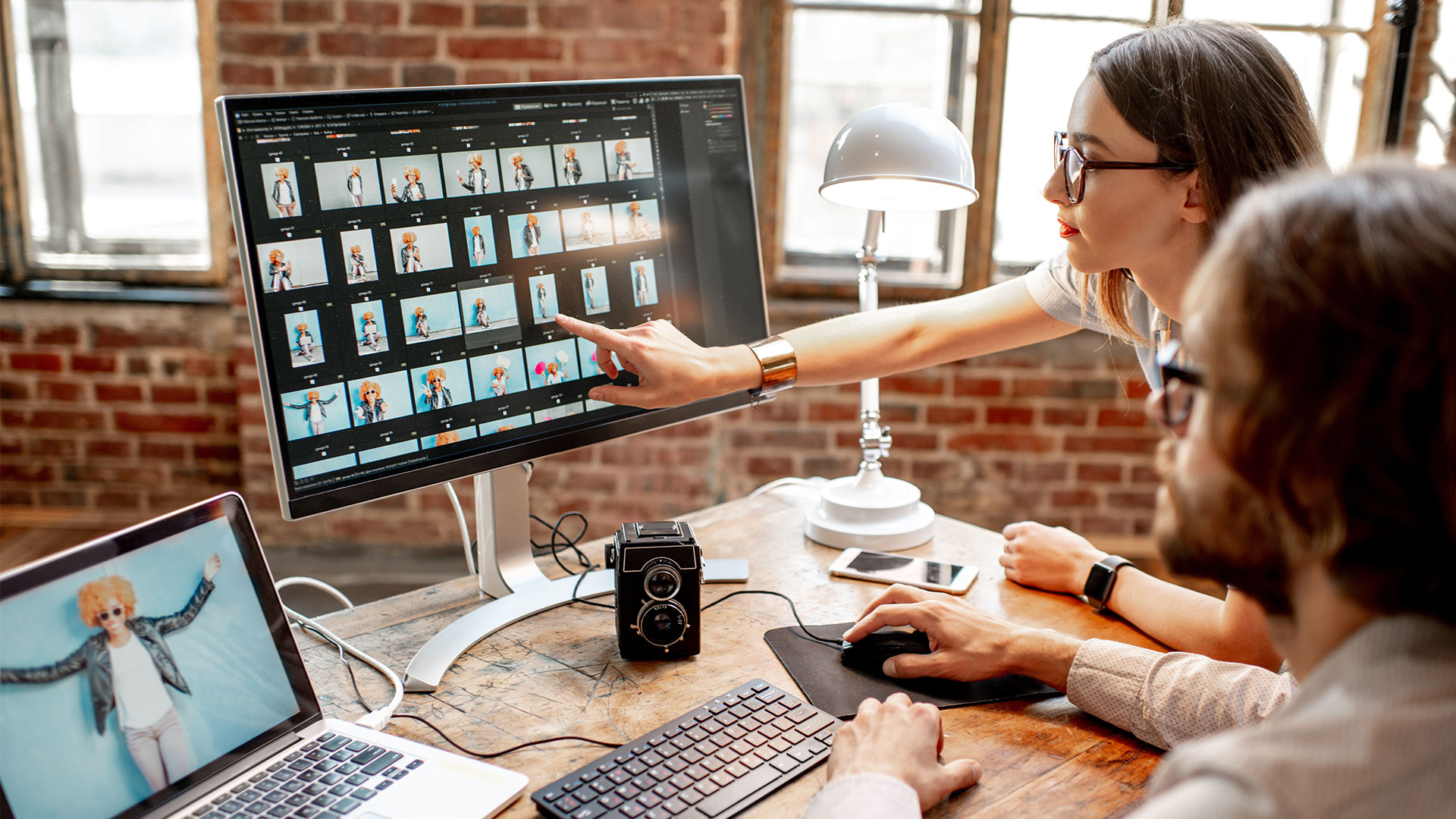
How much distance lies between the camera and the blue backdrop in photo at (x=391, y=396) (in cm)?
107

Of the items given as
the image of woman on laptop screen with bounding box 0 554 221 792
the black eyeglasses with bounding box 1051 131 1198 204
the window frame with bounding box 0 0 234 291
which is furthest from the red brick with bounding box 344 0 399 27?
the image of woman on laptop screen with bounding box 0 554 221 792

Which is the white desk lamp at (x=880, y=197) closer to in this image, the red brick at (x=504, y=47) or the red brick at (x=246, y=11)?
the red brick at (x=504, y=47)

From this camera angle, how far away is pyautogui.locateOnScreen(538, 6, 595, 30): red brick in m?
2.60

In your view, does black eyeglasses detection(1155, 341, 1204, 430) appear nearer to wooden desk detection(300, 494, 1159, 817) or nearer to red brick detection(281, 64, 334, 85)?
wooden desk detection(300, 494, 1159, 817)

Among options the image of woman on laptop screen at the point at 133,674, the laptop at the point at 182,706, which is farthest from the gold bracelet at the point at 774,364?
the image of woman on laptop screen at the point at 133,674

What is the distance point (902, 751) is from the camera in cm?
87

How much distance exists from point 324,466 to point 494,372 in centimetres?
22

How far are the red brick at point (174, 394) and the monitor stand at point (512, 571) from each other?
6.95ft

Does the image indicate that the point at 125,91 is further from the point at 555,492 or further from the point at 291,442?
the point at 291,442

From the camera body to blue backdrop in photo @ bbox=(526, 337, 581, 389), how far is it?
235mm

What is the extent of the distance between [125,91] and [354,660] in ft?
8.45

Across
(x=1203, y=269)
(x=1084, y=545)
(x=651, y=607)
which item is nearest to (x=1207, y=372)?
(x=1203, y=269)

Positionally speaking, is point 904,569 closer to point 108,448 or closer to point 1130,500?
point 1130,500

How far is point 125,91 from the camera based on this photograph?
2.92 metres
